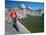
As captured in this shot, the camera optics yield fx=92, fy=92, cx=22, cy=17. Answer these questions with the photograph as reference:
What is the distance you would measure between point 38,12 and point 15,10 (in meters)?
0.22

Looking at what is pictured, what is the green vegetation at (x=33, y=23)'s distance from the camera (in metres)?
0.84

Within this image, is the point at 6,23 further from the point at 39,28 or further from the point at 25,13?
the point at 39,28

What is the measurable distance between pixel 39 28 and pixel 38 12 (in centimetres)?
15

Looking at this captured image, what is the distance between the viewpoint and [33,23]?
2.78 feet

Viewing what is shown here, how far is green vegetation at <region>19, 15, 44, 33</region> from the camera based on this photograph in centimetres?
84

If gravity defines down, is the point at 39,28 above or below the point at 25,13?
below

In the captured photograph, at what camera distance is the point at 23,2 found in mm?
838

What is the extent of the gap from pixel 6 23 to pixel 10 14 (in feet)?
0.29

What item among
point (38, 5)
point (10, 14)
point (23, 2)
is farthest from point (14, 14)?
point (38, 5)

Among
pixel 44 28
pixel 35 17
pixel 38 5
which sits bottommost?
pixel 44 28
